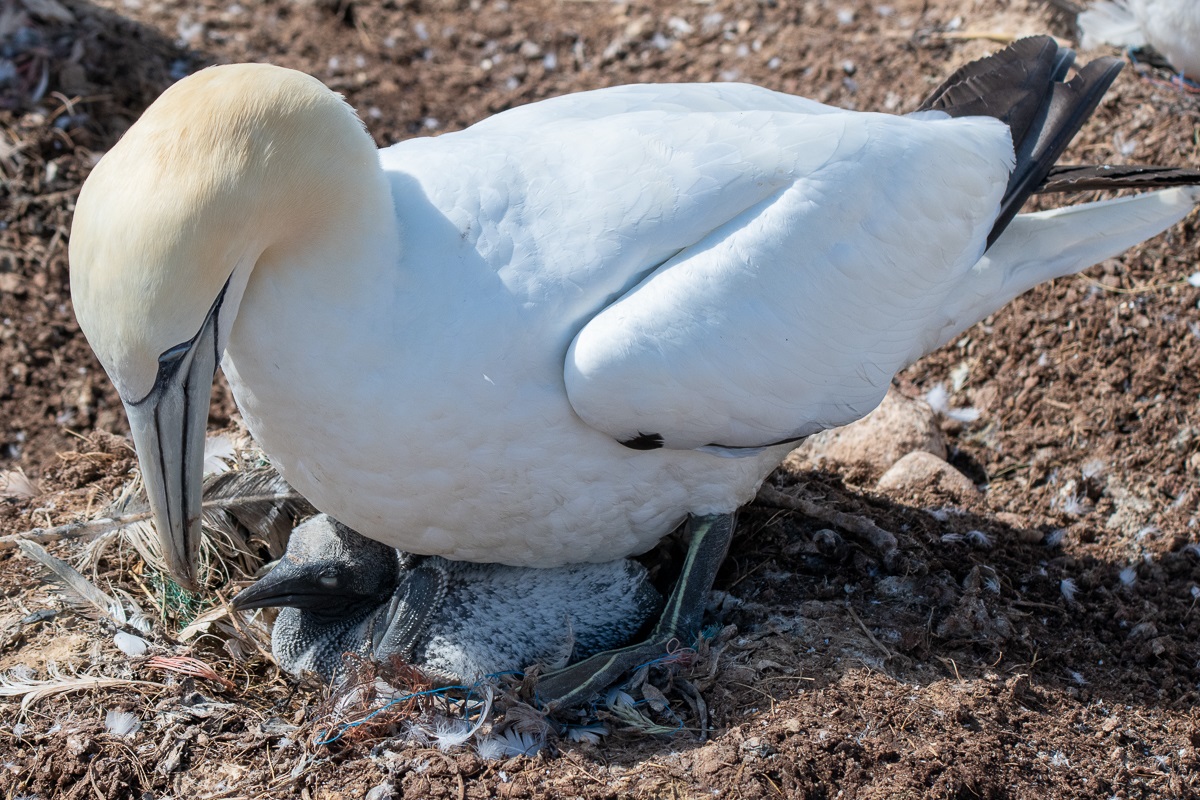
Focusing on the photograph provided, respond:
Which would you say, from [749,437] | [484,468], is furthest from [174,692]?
[749,437]

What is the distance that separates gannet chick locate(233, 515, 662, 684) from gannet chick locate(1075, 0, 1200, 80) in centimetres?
412

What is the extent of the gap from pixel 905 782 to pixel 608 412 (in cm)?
132

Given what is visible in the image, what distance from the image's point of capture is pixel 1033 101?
14.0 ft

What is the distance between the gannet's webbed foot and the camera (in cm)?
400

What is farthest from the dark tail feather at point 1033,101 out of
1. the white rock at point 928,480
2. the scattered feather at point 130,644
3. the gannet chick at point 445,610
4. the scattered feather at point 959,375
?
the scattered feather at point 130,644

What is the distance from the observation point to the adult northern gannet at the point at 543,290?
294cm

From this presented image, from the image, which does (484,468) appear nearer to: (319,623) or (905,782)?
(319,623)

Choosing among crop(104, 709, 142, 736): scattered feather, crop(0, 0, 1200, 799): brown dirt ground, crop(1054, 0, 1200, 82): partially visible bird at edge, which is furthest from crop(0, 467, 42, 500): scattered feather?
crop(1054, 0, 1200, 82): partially visible bird at edge

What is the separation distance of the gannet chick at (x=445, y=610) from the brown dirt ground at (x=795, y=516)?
9.6 inches

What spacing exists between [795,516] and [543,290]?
1807mm

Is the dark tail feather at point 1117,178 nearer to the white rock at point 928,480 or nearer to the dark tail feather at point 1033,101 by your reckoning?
the dark tail feather at point 1033,101

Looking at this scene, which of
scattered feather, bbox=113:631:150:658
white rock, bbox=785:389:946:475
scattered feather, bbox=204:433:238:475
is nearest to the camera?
scattered feather, bbox=113:631:150:658

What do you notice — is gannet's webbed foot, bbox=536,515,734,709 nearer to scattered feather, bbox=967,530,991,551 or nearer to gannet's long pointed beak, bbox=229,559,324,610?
gannet's long pointed beak, bbox=229,559,324,610

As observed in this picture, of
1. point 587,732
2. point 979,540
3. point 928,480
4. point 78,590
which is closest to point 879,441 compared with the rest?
point 928,480
